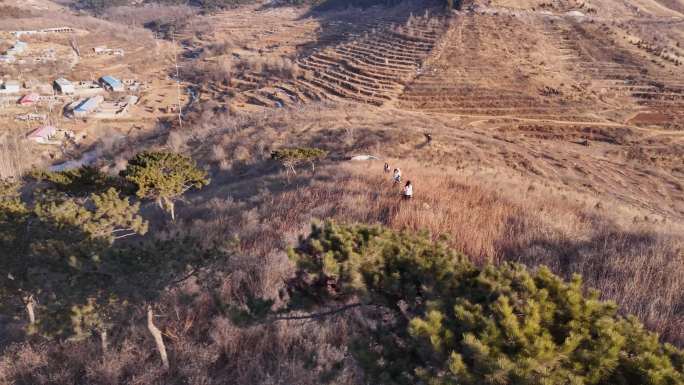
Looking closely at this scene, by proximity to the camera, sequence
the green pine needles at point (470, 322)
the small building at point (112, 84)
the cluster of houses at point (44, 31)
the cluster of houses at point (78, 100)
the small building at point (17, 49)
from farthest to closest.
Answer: the cluster of houses at point (44, 31), the small building at point (17, 49), the small building at point (112, 84), the cluster of houses at point (78, 100), the green pine needles at point (470, 322)

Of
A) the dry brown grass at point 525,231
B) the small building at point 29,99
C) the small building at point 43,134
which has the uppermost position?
the dry brown grass at point 525,231

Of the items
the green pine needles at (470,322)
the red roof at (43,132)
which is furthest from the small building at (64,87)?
the green pine needles at (470,322)

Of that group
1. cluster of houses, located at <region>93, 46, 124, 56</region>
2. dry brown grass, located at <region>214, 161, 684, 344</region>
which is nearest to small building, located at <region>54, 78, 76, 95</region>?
cluster of houses, located at <region>93, 46, 124, 56</region>

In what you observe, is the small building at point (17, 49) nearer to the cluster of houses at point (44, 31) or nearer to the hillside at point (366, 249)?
the cluster of houses at point (44, 31)

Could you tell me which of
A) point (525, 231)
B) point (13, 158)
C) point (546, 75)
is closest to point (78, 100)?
point (13, 158)

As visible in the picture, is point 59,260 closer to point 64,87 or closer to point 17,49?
point 64,87
